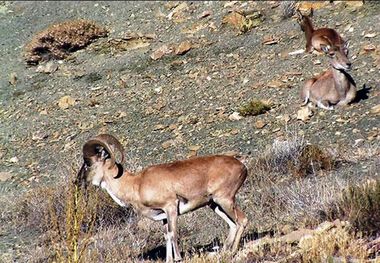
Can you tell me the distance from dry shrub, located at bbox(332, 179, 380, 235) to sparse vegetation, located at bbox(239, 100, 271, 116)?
7544 millimetres

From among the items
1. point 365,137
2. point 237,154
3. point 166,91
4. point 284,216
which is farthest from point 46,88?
point 284,216

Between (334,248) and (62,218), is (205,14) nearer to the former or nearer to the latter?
(62,218)

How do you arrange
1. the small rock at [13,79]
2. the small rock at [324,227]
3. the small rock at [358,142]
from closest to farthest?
the small rock at [324,227], the small rock at [358,142], the small rock at [13,79]

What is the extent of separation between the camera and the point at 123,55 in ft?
81.2

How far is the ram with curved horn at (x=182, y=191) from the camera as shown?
10875 mm

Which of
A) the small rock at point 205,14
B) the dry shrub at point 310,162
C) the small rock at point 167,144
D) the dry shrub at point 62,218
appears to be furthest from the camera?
the small rock at point 205,14

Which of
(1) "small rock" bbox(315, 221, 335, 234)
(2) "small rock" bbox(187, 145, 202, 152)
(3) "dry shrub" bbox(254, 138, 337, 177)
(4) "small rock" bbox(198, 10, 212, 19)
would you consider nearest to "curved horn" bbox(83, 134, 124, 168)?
(1) "small rock" bbox(315, 221, 335, 234)

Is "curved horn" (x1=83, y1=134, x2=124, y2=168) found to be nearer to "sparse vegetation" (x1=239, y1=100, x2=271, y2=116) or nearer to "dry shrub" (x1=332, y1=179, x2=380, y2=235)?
"dry shrub" (x1=332, y1=179, x2=380, y2=235)

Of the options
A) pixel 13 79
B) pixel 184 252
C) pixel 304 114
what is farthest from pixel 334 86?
pixel 13 79

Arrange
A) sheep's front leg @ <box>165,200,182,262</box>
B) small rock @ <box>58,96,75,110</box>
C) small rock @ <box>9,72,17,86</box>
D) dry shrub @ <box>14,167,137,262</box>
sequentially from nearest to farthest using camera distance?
1. sheep's front leg @ <box>165,200,182,262</box>
2. dry shrub @ <box>14,167,137,262</box>
3. small rock @ <box>58,96,75,110</box>
4. small rock @ <box>9,72,17,86</box>

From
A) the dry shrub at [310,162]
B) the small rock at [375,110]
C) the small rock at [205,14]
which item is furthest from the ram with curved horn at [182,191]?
the small rock at [205,14]

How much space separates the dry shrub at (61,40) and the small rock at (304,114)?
33.4 feet

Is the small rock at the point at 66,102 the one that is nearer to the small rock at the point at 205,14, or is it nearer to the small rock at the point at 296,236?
the small rock at the point at 205,14

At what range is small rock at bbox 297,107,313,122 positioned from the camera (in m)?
17.5
